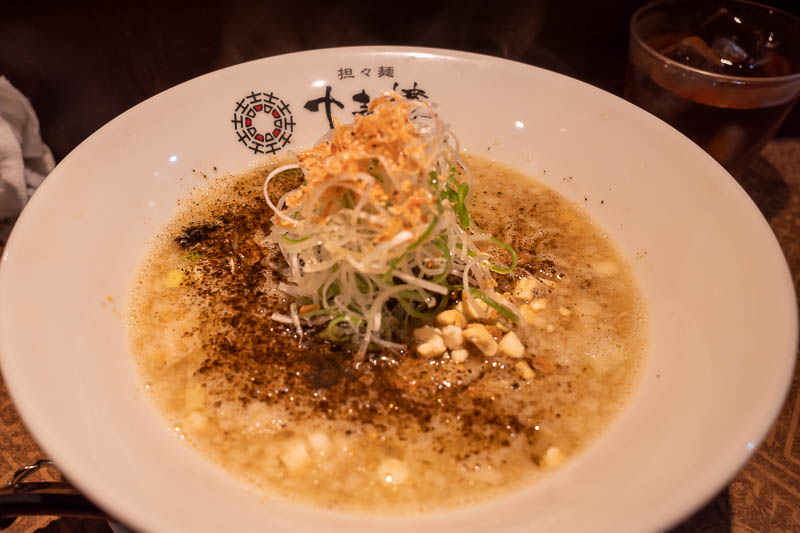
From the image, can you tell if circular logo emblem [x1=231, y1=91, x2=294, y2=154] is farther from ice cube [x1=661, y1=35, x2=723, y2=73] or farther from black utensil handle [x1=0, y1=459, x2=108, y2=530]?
ice cube [x1=661, y1=35, x2=723, y2=73]

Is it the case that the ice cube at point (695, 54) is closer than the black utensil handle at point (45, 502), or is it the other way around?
the black utensil handle at point (45, 502)

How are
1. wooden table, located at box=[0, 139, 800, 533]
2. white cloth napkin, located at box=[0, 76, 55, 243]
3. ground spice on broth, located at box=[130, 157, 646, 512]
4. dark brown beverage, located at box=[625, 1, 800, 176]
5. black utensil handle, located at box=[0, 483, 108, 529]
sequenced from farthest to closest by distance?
1. dark brown beverage, located at box=[625, 1, 800, 176]
2. white cloth napkin, located at box=[0, 76, 55, 243]
3. wooden table, located at box=[0, 139, 800, 533]
4. ground spice on broth, located at box=[130, 157, 646, 512]
5. black utensil handle, located at box=[0, 483, 108, 529]

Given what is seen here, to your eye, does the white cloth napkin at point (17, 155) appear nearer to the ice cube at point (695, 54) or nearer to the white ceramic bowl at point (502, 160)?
the white ceramic bowl at point (502, 160)

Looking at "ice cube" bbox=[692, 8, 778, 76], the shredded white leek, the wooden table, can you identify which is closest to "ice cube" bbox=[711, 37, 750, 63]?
"ice cube" bbox=[692, 8, 778, 76]

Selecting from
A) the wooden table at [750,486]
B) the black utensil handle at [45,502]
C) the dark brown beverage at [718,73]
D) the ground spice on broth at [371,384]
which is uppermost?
the dark brown beverage at [718,73]

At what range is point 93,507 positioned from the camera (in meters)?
1.14

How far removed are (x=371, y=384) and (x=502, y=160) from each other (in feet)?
3.84

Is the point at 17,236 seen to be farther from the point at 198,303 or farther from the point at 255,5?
the point at 255,5

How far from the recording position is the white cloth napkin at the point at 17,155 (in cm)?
216

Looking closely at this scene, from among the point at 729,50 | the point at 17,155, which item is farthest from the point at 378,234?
the point at 729,50

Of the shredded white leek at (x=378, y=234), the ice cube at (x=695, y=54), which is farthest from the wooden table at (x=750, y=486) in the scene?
the ice cube at (x=695, y=54)

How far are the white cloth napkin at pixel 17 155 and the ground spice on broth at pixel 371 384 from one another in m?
0.71

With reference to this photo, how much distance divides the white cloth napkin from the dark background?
21 cm

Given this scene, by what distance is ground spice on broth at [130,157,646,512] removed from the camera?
1370mm
